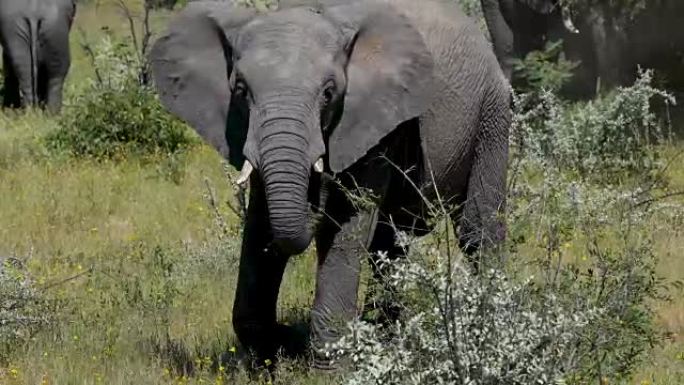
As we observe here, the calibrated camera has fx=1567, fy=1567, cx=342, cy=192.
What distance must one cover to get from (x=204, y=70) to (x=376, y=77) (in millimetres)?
786

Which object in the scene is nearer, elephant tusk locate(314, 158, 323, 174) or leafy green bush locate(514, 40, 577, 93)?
elephant tusk locate(314, 158, 323, 174)

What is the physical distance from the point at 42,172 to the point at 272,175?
682 centimetres

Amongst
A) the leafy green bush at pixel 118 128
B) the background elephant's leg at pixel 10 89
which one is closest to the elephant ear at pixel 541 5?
the leafy green bush at pixel 118 128

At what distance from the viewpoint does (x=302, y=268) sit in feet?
31.1

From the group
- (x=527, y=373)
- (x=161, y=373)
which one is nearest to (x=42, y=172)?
(x=161, y=373)

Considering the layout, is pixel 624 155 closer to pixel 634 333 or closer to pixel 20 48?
pixel 634 333

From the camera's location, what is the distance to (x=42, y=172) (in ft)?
42.0

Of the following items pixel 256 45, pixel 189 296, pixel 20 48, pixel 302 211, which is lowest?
pixel 20 48

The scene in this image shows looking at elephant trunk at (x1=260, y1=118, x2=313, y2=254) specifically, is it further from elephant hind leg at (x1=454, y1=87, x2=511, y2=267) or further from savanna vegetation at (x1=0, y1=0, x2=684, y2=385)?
elephant hind leg at (x1=454, y1=87, x2=511, y2=267)

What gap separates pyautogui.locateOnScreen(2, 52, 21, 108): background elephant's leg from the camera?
17.4 metres

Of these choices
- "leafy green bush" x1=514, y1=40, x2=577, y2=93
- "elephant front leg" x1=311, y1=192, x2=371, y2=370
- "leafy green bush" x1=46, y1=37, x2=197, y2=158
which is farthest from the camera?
"leafy green bush" x1=514, y1=40, x2=577, y2=93

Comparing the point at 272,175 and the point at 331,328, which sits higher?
the point at 272,175

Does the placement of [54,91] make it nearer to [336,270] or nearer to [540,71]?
[540,71]

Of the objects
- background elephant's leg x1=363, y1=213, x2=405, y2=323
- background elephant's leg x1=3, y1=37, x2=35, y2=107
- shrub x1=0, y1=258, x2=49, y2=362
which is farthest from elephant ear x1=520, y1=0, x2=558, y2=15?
shrub x1=0, y1=258, x2=49, y2=362
